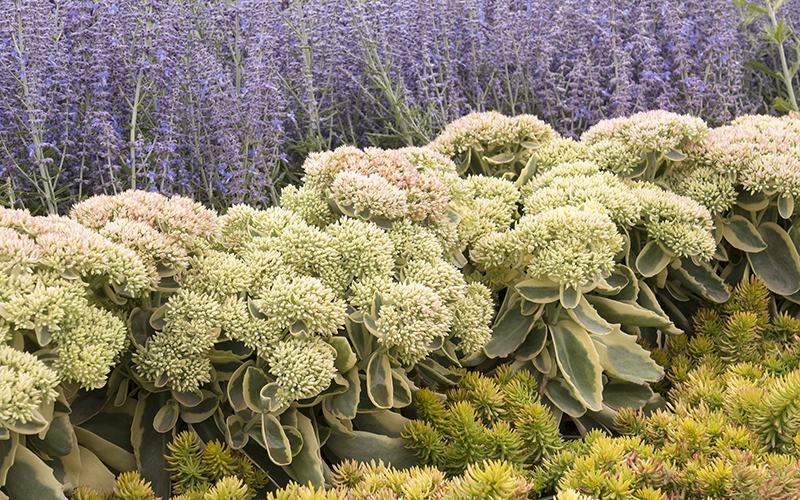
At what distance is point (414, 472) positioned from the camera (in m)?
1.47

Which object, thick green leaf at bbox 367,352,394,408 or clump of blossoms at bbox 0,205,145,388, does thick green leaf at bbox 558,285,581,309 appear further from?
clump of blossoms at bbox 0,205,145,388

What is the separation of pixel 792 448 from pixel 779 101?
302 cm

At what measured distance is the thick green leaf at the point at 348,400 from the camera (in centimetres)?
161

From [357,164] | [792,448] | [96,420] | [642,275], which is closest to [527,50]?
[642,275]

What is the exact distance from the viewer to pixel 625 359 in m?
2.06

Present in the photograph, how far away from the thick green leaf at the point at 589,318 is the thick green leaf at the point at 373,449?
672 mm

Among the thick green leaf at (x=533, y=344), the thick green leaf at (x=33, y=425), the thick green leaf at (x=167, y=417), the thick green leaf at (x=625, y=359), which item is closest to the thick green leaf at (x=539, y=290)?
the thick green leaf at (x=533, y=344)

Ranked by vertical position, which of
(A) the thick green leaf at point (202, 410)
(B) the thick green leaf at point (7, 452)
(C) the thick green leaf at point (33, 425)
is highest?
(C) the thick green leaf at point (33, 425)

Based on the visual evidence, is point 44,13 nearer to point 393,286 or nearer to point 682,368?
point 393,286

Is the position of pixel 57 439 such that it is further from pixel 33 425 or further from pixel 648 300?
pixel 648 300

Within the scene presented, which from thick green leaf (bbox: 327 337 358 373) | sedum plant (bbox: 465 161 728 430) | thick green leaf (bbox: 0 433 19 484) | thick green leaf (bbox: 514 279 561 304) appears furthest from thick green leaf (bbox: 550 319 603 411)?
thick green leaf (bbox: 0 433 19 484)

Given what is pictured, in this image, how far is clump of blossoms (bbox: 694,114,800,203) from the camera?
2.35 meters

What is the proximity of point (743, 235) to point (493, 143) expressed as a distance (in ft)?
3.41

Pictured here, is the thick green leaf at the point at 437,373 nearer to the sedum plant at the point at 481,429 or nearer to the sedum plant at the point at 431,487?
the sedum plant at the point at 481,429
